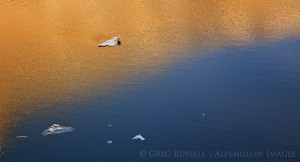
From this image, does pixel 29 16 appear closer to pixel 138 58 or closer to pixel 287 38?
pixel 138 58

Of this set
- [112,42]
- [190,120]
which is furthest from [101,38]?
[190,120]

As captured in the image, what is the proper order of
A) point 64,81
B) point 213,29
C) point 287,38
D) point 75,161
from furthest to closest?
point 213,29
point 287,38
point 64,81
point 75,161

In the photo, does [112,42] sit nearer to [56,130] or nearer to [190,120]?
[190,120]

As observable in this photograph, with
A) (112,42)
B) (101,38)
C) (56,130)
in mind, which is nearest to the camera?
(56,130)

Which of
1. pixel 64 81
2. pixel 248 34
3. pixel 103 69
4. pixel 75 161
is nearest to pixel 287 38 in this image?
pixel 248 34

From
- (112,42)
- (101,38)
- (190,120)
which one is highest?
(101,38)

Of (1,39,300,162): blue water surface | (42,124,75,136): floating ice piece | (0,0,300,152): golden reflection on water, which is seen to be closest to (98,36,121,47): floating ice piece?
(0,0,300,152): golden reflection on water

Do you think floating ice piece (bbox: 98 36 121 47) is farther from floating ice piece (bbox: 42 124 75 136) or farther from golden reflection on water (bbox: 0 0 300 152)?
floating ice piece (bbox: 42 124 75 136)
